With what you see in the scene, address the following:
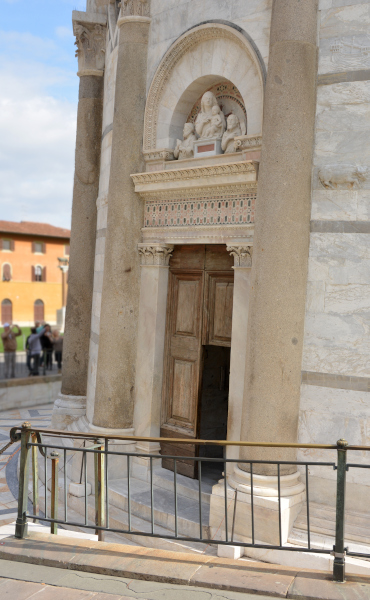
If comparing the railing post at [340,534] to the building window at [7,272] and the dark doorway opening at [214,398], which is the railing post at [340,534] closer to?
the dark doorway opening at [214,398]

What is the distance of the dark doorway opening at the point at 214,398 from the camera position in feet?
25.1

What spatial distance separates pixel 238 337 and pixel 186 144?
8.40 ft

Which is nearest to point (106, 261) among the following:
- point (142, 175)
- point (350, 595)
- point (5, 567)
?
point (142, 175)

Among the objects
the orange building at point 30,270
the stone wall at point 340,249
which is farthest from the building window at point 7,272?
the stone wall at point 340,249

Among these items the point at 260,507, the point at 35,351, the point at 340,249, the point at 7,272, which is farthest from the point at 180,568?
the point at 7,272

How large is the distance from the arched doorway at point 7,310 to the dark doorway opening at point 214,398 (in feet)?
124

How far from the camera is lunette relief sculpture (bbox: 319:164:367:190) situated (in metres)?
5.44

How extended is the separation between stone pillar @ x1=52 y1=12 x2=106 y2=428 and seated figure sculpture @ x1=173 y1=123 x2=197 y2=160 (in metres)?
3.01

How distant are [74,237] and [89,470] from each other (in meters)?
4.24

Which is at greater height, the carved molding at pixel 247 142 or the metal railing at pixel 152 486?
the carved molding at pixel 247 142

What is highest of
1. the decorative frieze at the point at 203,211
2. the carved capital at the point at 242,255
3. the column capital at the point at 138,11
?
the column capital at the point at 138,11

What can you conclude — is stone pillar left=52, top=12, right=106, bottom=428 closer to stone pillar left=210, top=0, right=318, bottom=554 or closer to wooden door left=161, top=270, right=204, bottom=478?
wooden door left=161, top=270, right=204, bottom=478

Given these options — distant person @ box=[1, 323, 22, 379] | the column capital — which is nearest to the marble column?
the column capital

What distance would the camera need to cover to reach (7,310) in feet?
144
